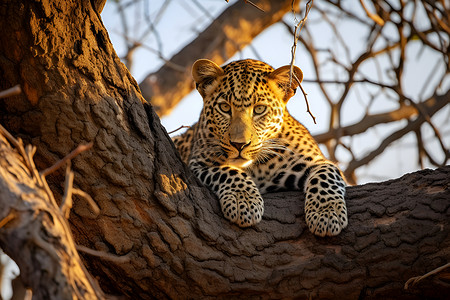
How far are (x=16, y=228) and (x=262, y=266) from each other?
7.33 feet

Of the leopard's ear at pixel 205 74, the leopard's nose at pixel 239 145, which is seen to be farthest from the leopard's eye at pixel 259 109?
the leopard's ear at pixel 205 74

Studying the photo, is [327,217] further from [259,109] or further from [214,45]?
[214,45]

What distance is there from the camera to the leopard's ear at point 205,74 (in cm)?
615

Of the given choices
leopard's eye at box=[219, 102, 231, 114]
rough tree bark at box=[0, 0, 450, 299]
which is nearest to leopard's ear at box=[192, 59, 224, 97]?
leopard's eye at box=[219, 102, 231, 114]

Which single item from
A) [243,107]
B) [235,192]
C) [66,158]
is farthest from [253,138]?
[66,158]

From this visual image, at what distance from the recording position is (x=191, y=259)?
4.38 meters

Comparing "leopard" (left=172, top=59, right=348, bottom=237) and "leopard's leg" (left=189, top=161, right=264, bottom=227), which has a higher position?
"leopard" (left=172, top=59, right=348, bottom=237)

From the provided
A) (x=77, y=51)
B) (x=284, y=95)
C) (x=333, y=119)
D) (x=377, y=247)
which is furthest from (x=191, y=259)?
(x=333, y=119)

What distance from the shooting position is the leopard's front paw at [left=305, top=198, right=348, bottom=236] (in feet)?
15.0

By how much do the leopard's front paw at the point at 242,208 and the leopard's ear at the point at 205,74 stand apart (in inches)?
68.3

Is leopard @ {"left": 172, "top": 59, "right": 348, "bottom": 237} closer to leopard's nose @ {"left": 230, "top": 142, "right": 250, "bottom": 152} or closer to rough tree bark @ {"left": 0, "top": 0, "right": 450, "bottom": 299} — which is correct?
leopard's nose @ {"left": 230, "top": 142, "right": 250, "bottom": 152}

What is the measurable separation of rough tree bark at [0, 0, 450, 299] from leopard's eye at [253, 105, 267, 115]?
1.47 metres

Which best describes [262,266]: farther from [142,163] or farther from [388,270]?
[142,163]

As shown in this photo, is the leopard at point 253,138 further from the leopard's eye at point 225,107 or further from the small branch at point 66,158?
the small branch at point 66,158
